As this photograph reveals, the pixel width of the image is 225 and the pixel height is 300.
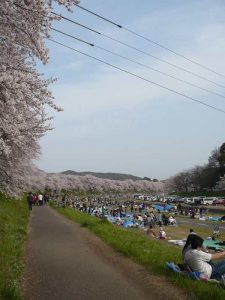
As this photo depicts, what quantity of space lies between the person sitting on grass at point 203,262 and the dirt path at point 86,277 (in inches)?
26.4

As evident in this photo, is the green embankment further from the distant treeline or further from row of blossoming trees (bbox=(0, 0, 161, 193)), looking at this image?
the distant treeline

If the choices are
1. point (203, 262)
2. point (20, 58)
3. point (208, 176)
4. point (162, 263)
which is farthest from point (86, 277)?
point (208, 176)

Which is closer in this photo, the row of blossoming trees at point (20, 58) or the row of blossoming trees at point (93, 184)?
the row of blossoming trees at point (20, 58)

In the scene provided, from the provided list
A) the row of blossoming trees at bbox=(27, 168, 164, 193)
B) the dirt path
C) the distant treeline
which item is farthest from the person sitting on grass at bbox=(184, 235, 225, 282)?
the row of blossoming trees at bbox=(27, 168, 164, 193)

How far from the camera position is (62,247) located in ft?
46.3

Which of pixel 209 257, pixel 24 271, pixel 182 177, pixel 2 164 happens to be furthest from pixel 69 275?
pixel 182 177

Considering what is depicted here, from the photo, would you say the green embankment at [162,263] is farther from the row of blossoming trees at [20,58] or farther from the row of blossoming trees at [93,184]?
the row of blossoming trees at [93,184]

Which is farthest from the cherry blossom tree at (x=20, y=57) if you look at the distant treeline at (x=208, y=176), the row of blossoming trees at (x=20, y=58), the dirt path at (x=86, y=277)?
the distant treeline at (x=208, y=176)

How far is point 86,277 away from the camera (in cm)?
912

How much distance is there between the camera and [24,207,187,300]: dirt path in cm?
765

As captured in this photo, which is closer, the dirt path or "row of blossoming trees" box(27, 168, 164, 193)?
the dirt path

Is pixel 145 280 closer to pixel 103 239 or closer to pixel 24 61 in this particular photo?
pixel 24 61

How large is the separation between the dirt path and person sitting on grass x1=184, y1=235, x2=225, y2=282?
671 mm

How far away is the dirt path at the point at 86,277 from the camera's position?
7652 millimetres
